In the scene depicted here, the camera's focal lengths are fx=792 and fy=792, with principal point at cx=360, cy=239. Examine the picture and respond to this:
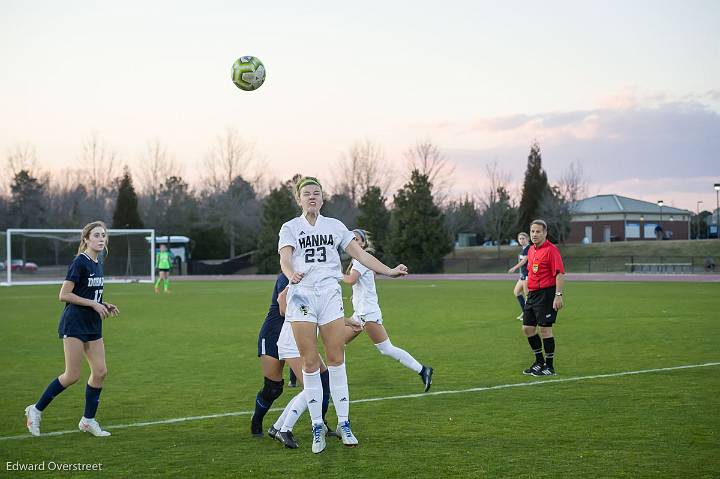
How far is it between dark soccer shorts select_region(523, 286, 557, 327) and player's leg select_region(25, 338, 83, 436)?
635 cm

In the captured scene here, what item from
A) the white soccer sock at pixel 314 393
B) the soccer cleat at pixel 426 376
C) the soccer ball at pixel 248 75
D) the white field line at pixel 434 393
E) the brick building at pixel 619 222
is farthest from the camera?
the brick building at pixel 619 222

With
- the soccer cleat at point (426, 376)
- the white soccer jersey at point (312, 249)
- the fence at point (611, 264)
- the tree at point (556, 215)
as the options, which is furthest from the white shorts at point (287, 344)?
the tree at point (556, 215)

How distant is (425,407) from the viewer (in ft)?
29.4

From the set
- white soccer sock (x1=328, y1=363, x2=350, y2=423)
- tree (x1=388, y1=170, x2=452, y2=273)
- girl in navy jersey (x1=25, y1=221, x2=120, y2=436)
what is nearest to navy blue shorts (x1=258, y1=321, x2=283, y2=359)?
white soccer sock (x1=328, y1=363, x2=350, y2=423)

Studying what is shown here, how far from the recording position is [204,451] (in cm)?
701

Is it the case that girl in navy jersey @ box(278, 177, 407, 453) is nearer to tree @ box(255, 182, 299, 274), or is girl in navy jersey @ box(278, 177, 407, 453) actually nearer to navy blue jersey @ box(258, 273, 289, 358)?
navy blue jersey @ box(258, 273, 289, 358)

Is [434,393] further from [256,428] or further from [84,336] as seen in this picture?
[84,336]

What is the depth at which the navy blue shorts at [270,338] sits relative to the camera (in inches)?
292

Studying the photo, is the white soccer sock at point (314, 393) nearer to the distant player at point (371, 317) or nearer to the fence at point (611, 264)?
the distant player at point (371, 317)

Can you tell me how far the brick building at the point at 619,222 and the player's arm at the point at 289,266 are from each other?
83.5 m

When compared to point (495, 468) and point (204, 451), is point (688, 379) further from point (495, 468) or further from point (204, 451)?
point (204, 451)

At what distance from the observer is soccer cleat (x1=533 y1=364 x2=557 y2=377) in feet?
36.6

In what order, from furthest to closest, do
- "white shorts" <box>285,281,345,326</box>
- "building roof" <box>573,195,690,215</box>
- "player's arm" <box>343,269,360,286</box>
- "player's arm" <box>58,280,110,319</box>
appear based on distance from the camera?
"building roof" <box>573,195,690,215</box> < "player's arm" <box>343,269,360,286</box> < "player's arm" <box>58,280,110,319</box> < "white shorts" <box>285,281,345,326</box>

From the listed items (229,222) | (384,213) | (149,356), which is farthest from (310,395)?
(229,222)
